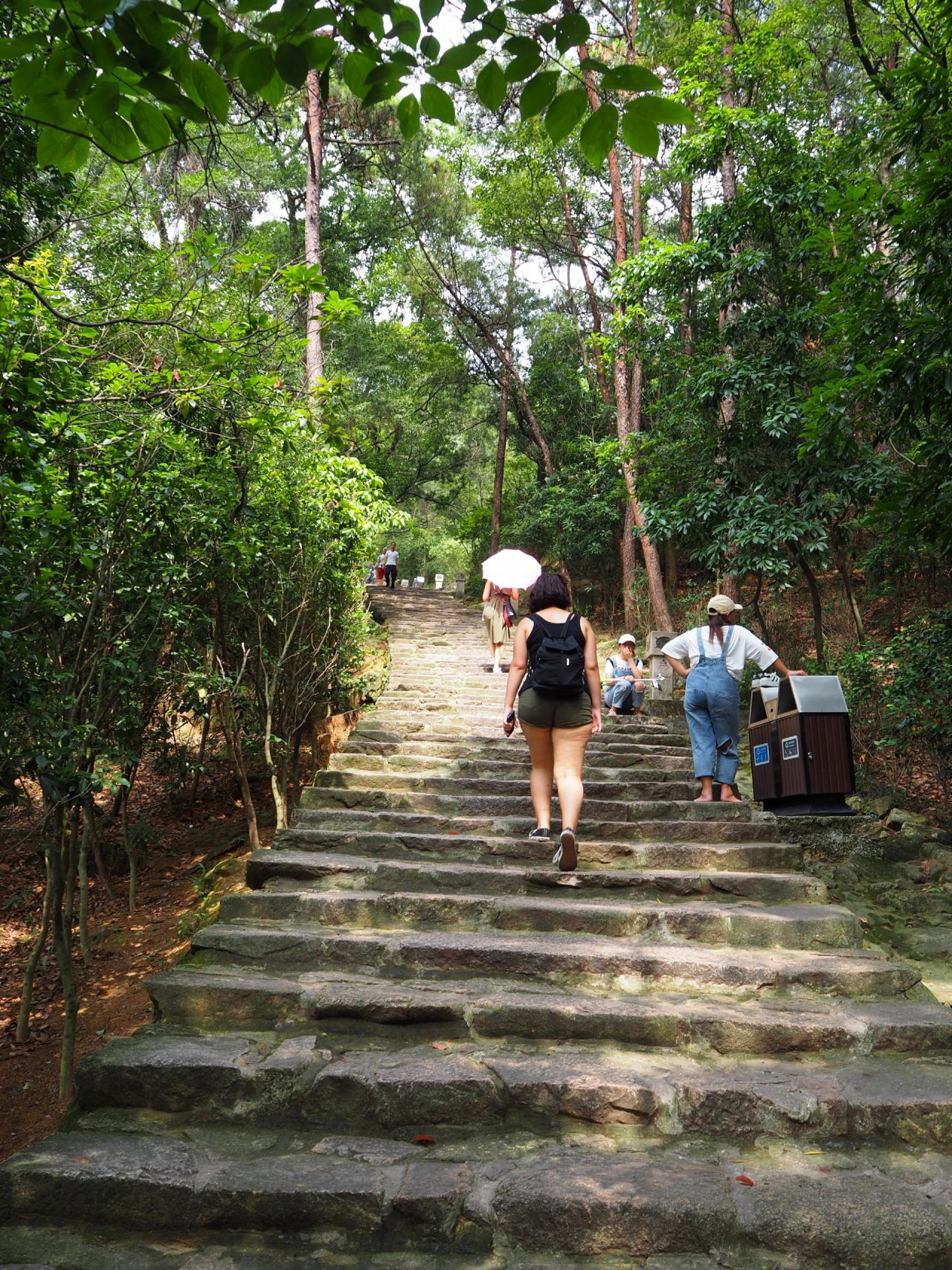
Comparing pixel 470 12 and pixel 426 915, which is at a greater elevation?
pixel 470 12

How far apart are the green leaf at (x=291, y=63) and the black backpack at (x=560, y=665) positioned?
Result: 3371mm

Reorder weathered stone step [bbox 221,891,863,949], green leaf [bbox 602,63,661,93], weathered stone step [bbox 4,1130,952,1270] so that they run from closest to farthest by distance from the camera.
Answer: green leaf [bbox 602,63,661,93] < weathered stone step [bbox 4,1130,952,1270] < weathered stone step [bbox 221,891,863,949]

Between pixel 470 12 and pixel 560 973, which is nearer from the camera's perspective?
pixel 470 12

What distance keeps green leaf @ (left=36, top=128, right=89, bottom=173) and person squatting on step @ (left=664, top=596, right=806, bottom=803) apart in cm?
503

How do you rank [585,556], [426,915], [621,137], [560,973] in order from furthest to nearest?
[585,556], [426,915], [560,973], [621,137]

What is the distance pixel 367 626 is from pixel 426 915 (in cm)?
537

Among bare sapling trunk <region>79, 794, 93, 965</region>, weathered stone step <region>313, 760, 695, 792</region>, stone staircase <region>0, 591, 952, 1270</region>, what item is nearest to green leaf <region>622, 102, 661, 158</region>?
stone staircase <region>0, 591, 952, 1270</region>

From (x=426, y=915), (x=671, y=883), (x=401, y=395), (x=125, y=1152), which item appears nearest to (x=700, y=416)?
(x=671, y=883)

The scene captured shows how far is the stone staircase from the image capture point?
248cm

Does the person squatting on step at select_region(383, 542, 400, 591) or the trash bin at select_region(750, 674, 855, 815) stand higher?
the person squatting on step at select_region(383, 542, 400, 591)

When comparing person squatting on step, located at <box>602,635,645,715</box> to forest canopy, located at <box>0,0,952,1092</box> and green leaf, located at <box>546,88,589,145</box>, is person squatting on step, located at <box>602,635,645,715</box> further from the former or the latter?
green leaf, located at <box>546,88,589,145</box>

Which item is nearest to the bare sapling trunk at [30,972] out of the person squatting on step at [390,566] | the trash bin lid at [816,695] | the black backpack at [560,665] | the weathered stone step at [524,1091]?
the weathered stone step at [524,1091]

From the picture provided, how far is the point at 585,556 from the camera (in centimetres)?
1936

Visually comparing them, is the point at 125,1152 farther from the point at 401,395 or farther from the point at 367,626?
the point at 401,395
